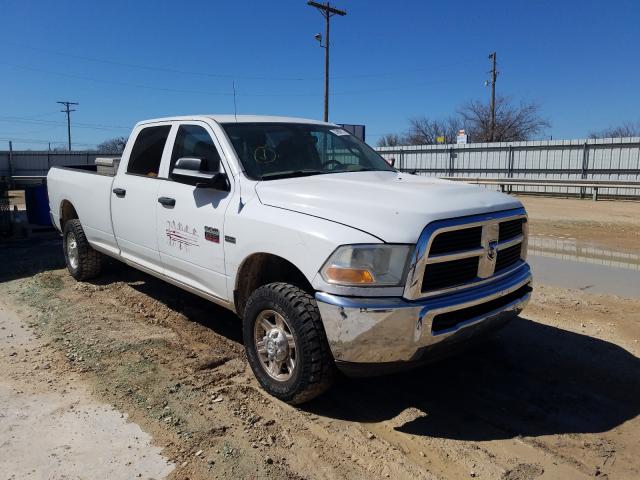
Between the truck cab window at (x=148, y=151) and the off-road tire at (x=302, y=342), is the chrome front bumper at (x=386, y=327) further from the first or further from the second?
the truck cab window at (x=148, y=151)

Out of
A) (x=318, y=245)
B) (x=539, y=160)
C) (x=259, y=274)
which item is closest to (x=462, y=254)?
(x=318, y=245)

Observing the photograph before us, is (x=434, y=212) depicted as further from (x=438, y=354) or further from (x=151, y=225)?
(x=151, y=225)

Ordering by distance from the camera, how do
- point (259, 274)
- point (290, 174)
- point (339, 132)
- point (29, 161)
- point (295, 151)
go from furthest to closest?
point (29, 161) < point (339, 132) < point (295, 151) < point (290, 174) < point (259, 274)

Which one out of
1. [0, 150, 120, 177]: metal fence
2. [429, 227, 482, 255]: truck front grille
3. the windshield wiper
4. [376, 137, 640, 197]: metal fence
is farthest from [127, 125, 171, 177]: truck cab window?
[0, 150, 120, 177]: metal fence

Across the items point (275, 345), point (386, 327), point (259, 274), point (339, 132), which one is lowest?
point (275, 345)

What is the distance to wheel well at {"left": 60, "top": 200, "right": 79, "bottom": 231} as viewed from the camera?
7.16 m

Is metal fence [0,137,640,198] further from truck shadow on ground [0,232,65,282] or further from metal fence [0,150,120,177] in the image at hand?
truck shadow on ground [0,232,65,282]

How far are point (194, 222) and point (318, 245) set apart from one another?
1501 millimetres

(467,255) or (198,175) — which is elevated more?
(198,175)

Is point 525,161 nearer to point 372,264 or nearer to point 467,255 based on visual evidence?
point 467,255

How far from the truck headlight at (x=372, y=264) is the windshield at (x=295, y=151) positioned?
4.19ft

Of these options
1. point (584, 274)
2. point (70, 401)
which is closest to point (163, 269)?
point (70, 401)

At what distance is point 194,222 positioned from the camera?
4.36 m

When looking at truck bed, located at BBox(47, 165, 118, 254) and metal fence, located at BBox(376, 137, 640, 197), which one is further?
metal fence, located at BBox(376, 137, 640, 197)
